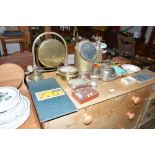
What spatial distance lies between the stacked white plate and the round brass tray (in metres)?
0.30

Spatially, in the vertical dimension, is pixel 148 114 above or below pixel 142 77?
below

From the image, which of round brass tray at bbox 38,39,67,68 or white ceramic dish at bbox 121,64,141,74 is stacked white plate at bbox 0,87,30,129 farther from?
white ceramic dish at bbox 121,64,141,74

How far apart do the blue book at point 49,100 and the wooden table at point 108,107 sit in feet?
0.14

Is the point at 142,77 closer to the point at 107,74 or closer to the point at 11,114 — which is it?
the point at 107,74

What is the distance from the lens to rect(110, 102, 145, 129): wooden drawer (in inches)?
41.2

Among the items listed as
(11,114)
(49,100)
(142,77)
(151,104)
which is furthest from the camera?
(151,104)

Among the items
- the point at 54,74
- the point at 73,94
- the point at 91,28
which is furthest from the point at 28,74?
the point at 91,28

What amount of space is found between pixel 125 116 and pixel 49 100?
673 mm

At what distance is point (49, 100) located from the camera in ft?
2.51

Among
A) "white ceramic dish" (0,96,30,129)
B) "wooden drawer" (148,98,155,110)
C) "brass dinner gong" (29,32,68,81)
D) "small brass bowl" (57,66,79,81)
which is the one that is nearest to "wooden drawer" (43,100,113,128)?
"white ceramic dish" (0,96,30,129)

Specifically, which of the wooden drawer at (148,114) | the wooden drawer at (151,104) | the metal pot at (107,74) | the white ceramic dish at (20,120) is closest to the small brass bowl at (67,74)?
the metal pot at (107,74)

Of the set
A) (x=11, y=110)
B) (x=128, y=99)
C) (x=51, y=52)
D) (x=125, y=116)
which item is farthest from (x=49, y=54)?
(x=125, y=116)

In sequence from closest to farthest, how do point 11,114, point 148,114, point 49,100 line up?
point 11,114 < point 49,100 < point 148,114
